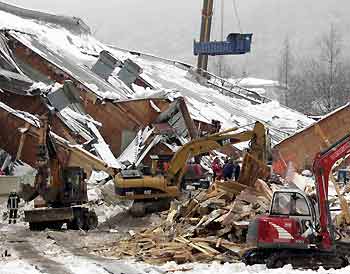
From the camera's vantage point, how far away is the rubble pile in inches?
599

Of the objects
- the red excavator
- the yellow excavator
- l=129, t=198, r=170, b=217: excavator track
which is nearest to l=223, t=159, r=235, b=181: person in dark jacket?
the yellow excavator

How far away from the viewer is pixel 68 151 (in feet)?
74.1

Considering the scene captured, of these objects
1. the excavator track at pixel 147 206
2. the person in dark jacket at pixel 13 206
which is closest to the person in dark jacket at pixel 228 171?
the excavator track at pixel 147 206

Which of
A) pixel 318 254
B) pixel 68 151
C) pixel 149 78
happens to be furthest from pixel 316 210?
pixel 149 78

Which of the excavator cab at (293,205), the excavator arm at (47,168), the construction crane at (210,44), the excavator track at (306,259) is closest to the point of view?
the excavator track at (306,259)

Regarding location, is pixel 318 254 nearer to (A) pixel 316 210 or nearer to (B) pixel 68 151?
(A) pixel 316 210

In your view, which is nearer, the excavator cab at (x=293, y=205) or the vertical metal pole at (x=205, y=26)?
the excavator cab at (x=293, y=205)

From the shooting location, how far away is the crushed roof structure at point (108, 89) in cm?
2972

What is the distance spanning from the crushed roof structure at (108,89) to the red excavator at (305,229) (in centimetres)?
1039

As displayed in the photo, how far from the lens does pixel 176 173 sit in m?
21.4

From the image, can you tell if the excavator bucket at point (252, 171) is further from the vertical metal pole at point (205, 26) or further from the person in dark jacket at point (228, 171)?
the vertical metal pole at point (205, 26)

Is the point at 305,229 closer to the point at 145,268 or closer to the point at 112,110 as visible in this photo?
the point at 145,268

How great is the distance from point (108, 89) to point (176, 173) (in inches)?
565

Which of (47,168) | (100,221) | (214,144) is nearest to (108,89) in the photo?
(100,221)
